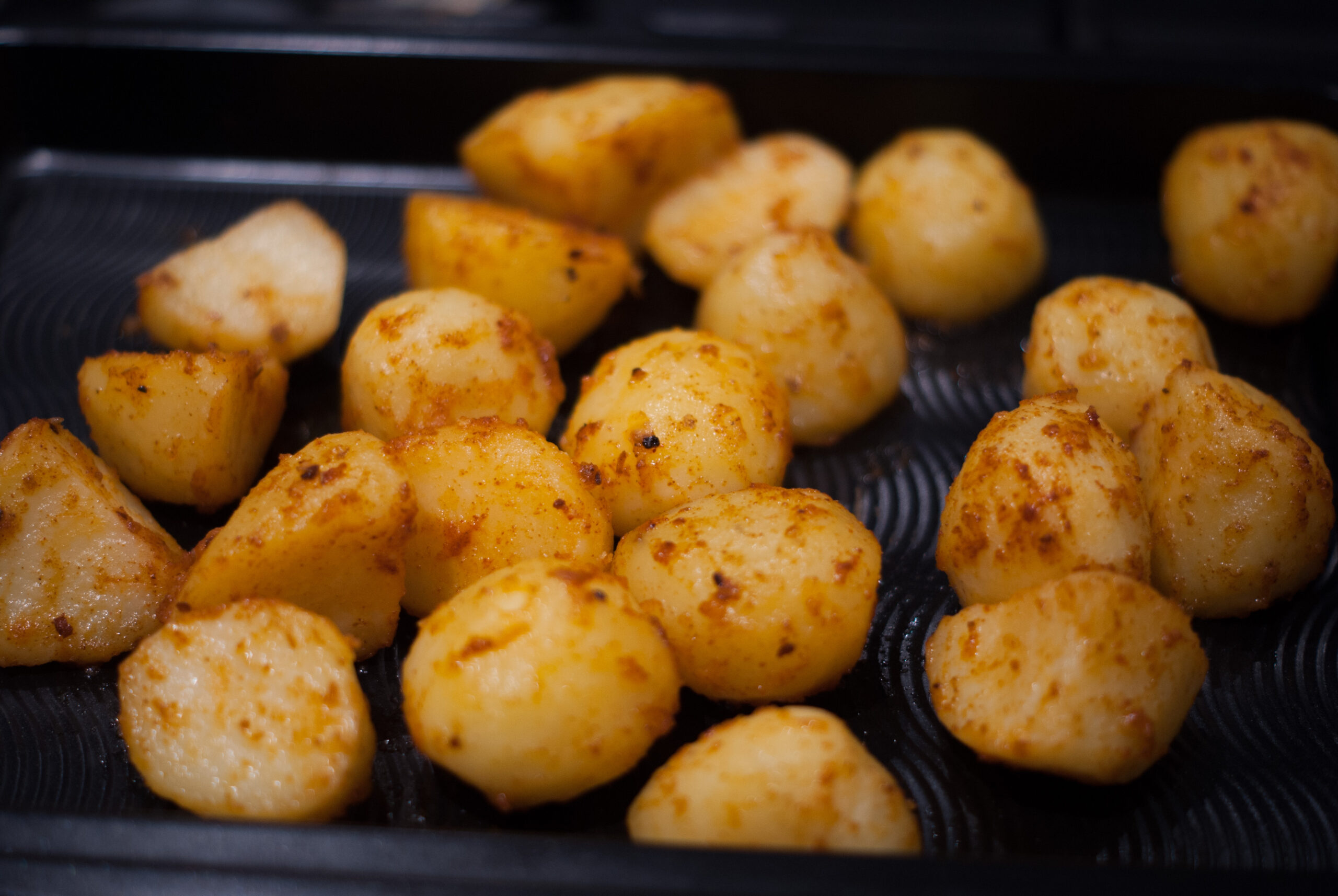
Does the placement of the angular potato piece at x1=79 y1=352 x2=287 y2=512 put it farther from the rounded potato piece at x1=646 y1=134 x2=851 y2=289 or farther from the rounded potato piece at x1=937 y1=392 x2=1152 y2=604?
the rounded potato piece at x1=937 y1=392 x2=1152 y2=604

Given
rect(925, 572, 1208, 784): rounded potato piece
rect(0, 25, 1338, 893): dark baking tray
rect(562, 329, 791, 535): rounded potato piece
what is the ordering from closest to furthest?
rect(0, 25, 1338, 893): dark baking tray, rect(925, 572, 1208, 784): rounded potato piece, rect(562, 329, 791, 535): rounded potato piece

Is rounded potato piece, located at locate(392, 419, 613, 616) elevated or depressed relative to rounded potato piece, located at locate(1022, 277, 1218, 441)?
depressed

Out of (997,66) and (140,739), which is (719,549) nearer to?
(140,739)

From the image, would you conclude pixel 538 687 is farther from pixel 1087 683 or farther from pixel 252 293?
pixel 252 293

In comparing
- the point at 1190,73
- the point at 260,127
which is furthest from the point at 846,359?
the point at 260,127

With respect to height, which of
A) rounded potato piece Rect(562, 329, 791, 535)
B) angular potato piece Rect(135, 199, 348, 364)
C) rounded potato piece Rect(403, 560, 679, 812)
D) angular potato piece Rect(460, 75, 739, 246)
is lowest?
rounded potato piece Rect(403, 560, 679, 812)

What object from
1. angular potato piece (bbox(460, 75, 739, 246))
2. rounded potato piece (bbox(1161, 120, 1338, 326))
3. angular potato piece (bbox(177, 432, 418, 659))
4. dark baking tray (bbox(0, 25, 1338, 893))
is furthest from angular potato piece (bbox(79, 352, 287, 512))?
rounded potato piece (bbox(1161, 120, 1338, 326))

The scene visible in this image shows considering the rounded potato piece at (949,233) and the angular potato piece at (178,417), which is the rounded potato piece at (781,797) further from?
the rounded potato piece at (949,233)
